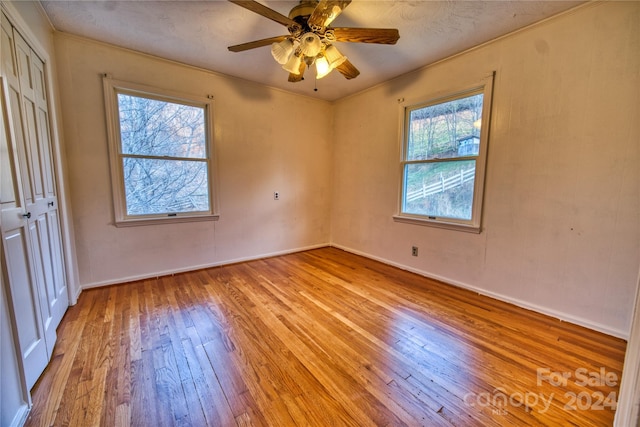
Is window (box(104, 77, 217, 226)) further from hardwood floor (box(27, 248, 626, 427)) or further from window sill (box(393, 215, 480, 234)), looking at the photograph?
window sill (box(393, 215, 480, 234))

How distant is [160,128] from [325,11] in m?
2.37

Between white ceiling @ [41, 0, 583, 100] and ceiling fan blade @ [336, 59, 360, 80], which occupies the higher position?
white ceiling @ [41, 0, 583, 100]

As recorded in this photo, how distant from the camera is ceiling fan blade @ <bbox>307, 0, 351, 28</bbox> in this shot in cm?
156

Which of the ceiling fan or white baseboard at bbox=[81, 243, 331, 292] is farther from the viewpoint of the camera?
white baseboard at bbox=[81, 243, 331, 292]

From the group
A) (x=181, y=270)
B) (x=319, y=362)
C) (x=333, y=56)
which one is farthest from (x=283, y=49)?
(x=181, y=270)

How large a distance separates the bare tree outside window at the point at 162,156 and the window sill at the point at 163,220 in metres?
0.09

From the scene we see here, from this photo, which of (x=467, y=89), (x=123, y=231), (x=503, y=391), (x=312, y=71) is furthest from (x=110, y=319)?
(x=467, y=89)

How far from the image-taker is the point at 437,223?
3041 mm

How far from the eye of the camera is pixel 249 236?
12.4 feet

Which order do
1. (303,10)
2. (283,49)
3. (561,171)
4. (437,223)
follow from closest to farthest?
(303,10) < (283,49) < (561,171) < (437,223)

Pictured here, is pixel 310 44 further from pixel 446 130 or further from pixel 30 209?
pixel 30 209

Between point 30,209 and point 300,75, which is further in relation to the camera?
point 300,75

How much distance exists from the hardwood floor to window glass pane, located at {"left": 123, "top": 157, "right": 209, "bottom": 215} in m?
1.01

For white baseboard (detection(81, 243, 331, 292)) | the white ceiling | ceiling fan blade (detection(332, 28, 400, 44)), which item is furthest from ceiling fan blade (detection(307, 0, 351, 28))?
white baseboard (detection(81, 243, 331, 292))
